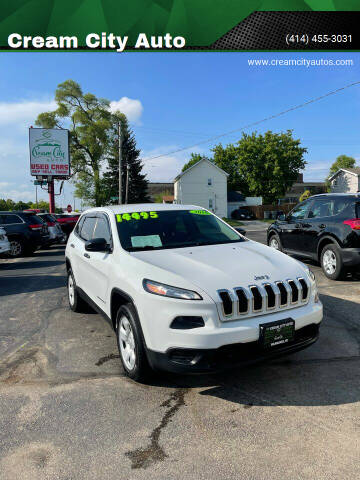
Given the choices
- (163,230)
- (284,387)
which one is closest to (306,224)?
(163,230)

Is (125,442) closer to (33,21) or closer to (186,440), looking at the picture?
(186,440)

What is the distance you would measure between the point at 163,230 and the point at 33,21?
10.6 meters

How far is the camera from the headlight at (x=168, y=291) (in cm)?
287

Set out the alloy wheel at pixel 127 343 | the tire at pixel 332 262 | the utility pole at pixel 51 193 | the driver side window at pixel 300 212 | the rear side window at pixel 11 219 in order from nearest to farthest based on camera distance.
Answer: the alloy wheel at pixel 127 343
the tire at pixel 332 262
the driver side window at pixel 300 212
the rear side window at pixel 11 219
the utility pole at pixel 51 193

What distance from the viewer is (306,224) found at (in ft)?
27.6

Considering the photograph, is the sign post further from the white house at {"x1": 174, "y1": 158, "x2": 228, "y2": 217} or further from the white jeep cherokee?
the white jeep cherokee

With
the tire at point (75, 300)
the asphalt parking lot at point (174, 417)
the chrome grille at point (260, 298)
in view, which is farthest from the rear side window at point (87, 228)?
the chrome grille at point (260, 298)

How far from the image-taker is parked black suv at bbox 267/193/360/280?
7.08 meters

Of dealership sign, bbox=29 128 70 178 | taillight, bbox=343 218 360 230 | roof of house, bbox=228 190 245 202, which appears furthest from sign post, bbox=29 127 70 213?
taillight, bbox=343 218 360 230

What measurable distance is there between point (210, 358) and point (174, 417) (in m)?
0.53

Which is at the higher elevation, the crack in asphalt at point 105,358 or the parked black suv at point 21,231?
the parked black suv at point 21,231

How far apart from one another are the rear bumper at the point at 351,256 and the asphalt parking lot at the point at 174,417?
Answer: 9.58 feet

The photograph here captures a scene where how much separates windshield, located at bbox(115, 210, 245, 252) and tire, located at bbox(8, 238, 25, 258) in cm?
1059

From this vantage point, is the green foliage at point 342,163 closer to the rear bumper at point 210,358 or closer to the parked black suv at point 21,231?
the parked black suv at point 21,231
